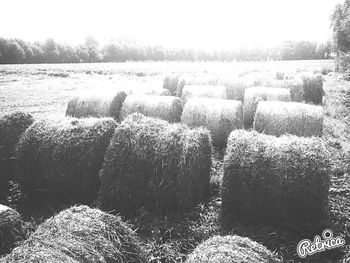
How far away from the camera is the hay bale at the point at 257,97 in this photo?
11562 millimetres

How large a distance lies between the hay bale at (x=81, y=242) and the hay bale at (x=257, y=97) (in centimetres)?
852

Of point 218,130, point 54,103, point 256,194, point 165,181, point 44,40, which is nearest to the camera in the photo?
point 256,194

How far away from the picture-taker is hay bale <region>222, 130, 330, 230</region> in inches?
216

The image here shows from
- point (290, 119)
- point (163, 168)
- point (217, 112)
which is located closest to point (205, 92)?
point (217, 112)

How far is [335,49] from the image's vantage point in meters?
39.8

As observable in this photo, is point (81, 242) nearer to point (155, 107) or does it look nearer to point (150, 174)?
point (150, 174)

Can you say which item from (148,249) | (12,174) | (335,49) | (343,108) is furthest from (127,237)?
(335,49)

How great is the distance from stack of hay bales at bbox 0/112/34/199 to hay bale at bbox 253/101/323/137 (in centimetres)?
578

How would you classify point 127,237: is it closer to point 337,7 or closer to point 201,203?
point 201,203

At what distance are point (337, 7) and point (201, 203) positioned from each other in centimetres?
4027

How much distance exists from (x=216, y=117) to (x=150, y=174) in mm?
3847

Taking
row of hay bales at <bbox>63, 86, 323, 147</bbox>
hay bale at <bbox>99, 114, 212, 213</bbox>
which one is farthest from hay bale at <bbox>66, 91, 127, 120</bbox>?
hay bale at <bbox>99, 114, 212, 213</bbox>

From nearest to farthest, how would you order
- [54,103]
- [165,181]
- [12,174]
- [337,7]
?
[165,181]
[12,174]
[54,103]
[337,7]

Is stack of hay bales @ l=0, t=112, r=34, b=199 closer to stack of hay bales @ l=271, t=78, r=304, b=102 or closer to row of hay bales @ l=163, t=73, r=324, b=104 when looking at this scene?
row of hay bales @ l=163, t=73, r=324, b=104
